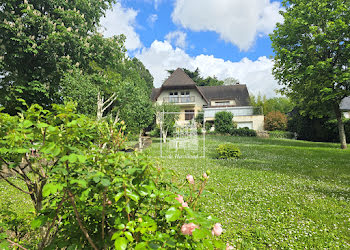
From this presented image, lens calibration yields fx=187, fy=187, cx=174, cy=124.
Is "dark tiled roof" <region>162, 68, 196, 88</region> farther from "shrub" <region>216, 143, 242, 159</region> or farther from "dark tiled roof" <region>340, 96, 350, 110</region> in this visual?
"dark tiled roof" <region>340, 96, 350, 110</region>

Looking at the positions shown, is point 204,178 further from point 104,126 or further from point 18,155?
point 18,155

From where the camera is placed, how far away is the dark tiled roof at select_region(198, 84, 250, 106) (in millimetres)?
36844

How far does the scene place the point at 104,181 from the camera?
1087 millimetres

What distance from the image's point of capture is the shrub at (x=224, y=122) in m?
27.5

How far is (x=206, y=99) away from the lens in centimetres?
3278

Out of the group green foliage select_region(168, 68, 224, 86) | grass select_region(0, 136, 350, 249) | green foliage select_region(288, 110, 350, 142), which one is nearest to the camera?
grass select_region(0, 136, 350, 249)

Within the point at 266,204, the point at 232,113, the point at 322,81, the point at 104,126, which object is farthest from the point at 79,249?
the point at 232,113

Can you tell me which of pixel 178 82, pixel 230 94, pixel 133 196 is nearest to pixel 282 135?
pixel 230 94

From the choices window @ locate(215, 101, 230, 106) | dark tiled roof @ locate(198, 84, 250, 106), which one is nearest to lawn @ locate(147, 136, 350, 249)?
window @ locate(215, 101, 230, 106)

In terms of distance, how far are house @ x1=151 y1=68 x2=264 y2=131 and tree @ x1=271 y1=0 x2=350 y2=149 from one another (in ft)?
41.8

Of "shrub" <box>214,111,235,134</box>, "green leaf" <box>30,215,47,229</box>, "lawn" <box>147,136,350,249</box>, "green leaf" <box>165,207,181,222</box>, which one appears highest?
"shrub" <box>214,111,235,134</box>

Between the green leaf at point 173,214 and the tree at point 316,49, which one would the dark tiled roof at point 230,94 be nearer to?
the tree at point 316,49

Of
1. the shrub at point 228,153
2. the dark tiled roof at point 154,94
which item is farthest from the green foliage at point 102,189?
the dark tiled roof at point 154,94

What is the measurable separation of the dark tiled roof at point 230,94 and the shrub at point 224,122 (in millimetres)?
10107
